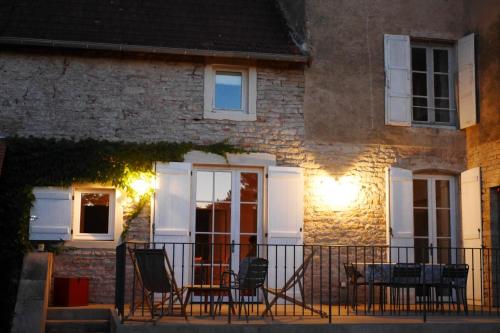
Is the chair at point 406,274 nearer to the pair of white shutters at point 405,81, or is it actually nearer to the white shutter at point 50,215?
the pair of white shutters at point 405,81

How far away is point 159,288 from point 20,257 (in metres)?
2.73

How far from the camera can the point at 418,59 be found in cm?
1161

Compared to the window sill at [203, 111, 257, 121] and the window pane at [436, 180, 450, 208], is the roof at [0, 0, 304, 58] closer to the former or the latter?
the window sill at [203, 111, 257, 121]

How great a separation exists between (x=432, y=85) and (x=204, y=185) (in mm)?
3960

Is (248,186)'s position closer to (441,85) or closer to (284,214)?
(284,214)

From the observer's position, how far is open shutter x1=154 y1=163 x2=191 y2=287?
1016 cm

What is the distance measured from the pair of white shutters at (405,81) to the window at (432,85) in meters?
0.25

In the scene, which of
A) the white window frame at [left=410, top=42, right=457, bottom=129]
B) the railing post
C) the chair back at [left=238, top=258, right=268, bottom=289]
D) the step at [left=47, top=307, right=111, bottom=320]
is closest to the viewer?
the railing post

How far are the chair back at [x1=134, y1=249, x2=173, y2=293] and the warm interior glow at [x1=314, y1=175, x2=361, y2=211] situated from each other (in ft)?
12.0

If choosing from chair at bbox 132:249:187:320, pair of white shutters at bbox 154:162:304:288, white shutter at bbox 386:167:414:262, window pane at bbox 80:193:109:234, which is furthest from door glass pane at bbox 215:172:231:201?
chair at bbox 132:249:187:320

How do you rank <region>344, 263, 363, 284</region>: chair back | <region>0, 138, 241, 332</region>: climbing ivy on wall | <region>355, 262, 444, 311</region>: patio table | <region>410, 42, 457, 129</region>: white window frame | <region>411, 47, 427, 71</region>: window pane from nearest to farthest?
<region>355, 262, 444, 311</region>: patio table → <region>344, 263, 363, 284</region>: chair back → <region>0, 138, 241, 332</region>: climbing ivy on wall → <region>410, 42, 457, 129</region>: white window frame → <region>411, 47, 427, 71</region>: window pane

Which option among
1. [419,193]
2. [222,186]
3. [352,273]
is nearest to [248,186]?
[222,186]

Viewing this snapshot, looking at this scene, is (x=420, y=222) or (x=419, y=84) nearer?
(x=420, y=222)

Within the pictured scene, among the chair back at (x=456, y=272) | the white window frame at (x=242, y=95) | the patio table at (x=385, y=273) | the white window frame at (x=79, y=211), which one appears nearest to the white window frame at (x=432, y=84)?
the white window frame at (x=242, y=95)
